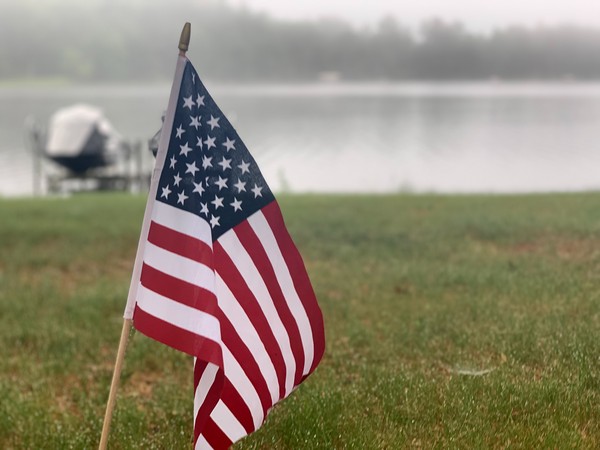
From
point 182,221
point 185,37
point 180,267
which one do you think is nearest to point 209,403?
point 180,267

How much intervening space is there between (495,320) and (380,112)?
82342 millimetres

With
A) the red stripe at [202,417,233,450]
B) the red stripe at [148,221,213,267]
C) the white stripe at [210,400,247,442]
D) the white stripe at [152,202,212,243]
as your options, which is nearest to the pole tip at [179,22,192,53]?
the white stripe at [152,202,212,243]

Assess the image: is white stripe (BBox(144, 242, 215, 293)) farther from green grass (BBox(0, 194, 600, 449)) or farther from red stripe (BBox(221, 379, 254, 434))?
green grass (BBox(0, 194, 600, 449))

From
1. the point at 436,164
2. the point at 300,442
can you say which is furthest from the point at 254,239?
the point at 436,164

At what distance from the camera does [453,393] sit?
535 centimetres

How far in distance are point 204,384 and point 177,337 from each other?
1.31 ft

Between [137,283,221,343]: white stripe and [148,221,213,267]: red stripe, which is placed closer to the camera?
[137,283,221,343]: white stripe

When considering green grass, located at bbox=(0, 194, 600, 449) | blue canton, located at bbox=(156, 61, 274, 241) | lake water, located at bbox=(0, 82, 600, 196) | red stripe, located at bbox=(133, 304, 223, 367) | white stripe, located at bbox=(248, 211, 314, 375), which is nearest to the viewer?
red stripe, located at bbox=(133, 304, 223, 367)

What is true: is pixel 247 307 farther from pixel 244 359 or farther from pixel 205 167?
pixel 205 167

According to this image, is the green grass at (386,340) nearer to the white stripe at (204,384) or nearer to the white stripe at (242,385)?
the white stripe at (242,385)

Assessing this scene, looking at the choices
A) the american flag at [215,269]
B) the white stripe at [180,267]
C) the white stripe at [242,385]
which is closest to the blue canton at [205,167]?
the american flag at [215,269]

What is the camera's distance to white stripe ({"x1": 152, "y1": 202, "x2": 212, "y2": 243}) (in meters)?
4.11

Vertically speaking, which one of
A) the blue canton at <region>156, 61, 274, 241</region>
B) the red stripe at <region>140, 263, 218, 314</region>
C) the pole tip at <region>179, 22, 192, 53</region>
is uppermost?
the pole tip at <region>179, 22, 192, 53</region>

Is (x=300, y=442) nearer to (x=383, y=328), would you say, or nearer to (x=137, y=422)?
(x=137, y=422)
